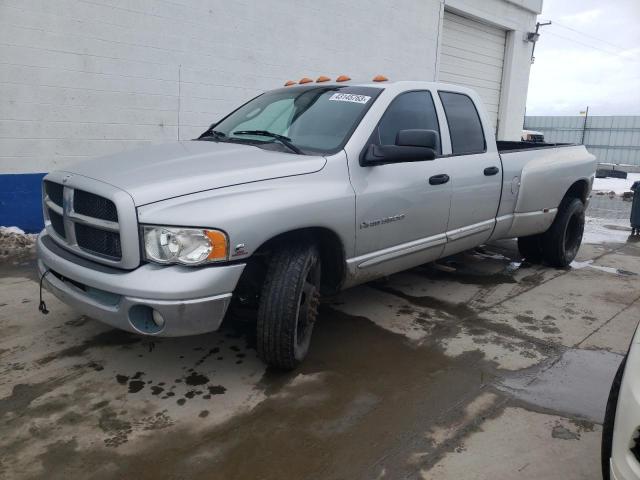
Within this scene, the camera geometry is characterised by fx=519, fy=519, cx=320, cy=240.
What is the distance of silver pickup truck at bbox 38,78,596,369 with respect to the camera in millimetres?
2646

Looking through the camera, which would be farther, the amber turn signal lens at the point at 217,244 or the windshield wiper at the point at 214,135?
the windshield wiper at the point at 214,135

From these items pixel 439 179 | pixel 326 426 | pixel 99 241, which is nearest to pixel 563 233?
pixel 439 179

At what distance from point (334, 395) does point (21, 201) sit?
5008mm

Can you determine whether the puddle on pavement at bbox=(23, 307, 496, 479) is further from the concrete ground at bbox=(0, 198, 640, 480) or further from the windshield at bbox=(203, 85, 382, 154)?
the windshield at bbox=(203, 85, 382, 154)

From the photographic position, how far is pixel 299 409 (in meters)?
2.81

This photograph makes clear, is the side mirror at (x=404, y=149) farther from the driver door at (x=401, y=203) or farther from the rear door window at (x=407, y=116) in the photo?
the rear door window at (x=407, y=116)

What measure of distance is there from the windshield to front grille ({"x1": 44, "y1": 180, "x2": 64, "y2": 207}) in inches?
47.7

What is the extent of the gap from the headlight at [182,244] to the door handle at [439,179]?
1.88 metres

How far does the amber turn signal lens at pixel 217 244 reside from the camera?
104 inches

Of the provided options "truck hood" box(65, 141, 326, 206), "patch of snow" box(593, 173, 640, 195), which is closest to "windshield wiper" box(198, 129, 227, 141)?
"truck hood" box(65, 141, 326, 206)

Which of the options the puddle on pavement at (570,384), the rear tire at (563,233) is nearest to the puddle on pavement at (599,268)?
the rear tire at (563,233)

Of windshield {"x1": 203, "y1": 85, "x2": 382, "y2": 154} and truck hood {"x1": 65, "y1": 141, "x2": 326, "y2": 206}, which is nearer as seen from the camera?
truck hood {"x1": 65, "y1": 141, "x2": 326, "y2": 206}

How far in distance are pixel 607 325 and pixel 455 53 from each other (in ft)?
32.3

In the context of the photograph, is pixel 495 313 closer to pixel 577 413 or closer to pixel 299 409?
pixel 577 413
